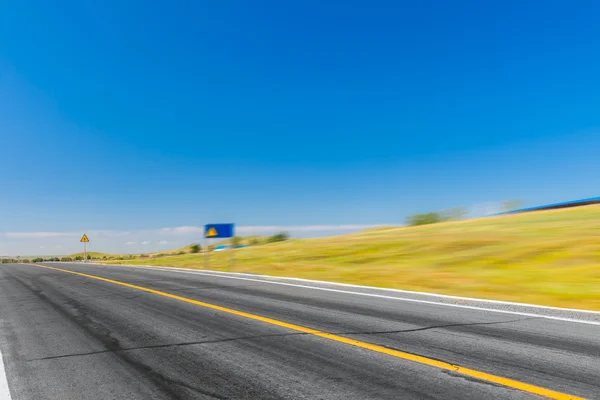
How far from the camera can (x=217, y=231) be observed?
1831cm

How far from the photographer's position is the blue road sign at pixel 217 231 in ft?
59.7

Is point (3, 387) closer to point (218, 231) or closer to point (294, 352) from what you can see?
point (294, 352)

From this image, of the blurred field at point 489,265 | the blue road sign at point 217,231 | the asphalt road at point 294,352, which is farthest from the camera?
the blue road sign at point 217,231

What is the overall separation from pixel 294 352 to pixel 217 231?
1404cm

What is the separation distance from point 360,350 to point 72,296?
8.93m

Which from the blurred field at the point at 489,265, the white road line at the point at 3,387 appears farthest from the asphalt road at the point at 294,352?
the blurred field at the point at 489,265

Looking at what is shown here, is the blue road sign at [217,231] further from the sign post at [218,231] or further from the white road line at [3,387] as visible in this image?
the white road line at [3,387]

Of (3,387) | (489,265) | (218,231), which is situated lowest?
(489,265)

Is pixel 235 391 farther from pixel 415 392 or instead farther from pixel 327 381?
pixel 415 392

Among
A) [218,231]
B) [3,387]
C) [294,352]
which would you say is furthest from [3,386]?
[218,231]

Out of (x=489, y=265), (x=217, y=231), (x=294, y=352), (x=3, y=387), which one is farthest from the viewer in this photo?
(x=217, y=231)

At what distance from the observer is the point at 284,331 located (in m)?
5.91

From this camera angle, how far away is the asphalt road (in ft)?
12.0

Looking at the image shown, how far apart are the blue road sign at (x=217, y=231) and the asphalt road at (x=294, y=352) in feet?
32.2
